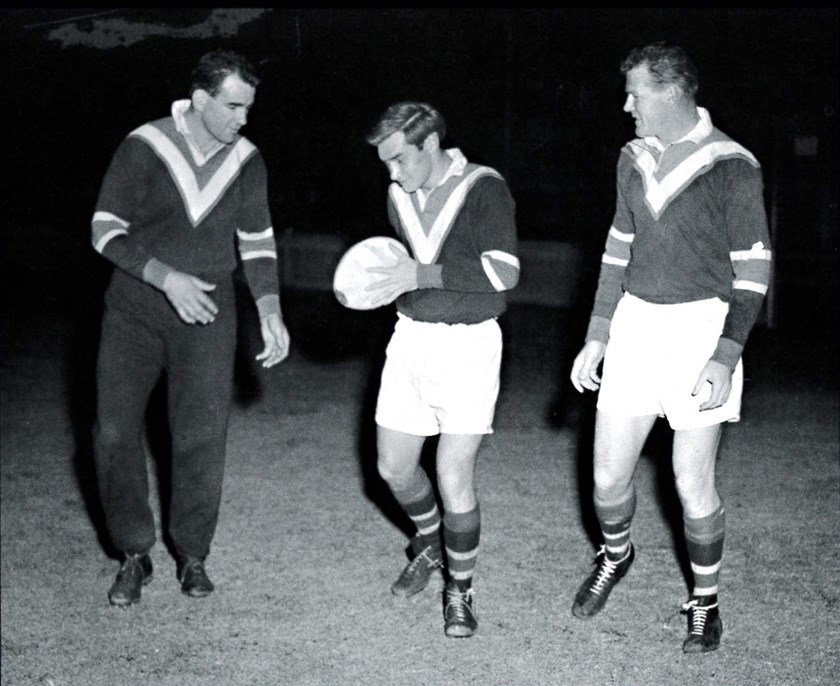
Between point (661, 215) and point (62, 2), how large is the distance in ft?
46.1

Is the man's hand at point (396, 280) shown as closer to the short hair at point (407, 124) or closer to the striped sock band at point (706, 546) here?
the short hair at point (407, 124)

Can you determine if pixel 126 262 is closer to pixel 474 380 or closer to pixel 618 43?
pixel 474 380

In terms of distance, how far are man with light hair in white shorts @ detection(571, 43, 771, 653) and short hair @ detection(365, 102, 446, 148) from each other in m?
0.70

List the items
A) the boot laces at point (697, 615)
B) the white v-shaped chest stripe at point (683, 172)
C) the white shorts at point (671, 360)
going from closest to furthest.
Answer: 1. the white v-shaped chest stripe at point (683, 172)
2. the white shorts at point (671, 360)
3. the boot laces at point (697, 615)

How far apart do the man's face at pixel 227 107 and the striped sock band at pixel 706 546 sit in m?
2.20

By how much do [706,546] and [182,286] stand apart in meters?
2.08

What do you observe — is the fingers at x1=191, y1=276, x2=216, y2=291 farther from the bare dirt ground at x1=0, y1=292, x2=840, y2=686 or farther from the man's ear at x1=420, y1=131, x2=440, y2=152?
the bare dirt ground at x1=0, y1=292, x2=840, y2=686

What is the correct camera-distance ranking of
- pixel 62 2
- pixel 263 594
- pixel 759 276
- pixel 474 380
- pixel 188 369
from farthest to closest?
1. pixel 62 2
2. pixel 263 594
3. pixel 188 369
4. pixel 474 380
5. pixel 759 276

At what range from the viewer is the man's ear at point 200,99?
437cm

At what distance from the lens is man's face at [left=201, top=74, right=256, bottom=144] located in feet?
14.2

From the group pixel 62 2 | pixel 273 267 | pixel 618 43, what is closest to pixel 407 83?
pixel 618 43

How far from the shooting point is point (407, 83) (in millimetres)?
19000

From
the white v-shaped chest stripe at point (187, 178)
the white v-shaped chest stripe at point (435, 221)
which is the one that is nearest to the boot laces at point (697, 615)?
the white v-shaped chest stripe at point (435, 221)

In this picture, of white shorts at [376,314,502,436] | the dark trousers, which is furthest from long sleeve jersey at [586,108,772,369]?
the dark trousers
